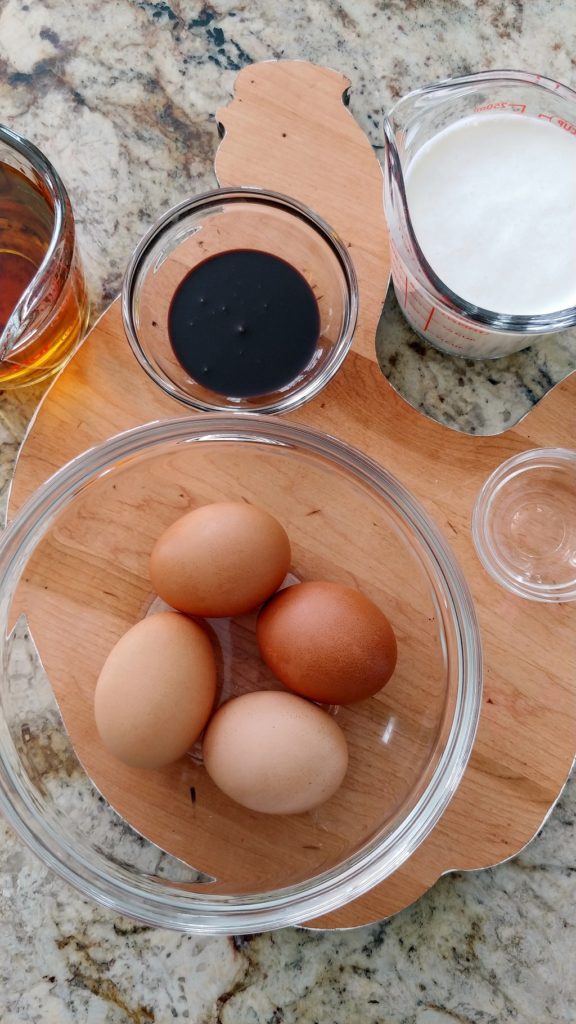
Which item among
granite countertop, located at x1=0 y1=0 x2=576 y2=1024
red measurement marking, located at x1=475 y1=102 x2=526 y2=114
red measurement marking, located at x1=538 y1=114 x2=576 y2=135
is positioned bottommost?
granite countertop, located at x1=0 y1=0 x2=576 y2=1024

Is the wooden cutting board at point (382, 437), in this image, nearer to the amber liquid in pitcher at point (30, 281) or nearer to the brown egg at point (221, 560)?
the amber liquid in pitcher at point (30, 281)

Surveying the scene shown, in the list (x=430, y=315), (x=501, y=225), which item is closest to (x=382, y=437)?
(x=430, y=315)

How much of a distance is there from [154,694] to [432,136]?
2.22 ft

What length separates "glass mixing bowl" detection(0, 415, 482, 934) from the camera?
941mm

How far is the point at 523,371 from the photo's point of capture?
1.09m

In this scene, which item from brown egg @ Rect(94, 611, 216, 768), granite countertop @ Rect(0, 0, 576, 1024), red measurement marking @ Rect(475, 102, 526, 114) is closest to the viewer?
brown egg @ Rect(94, 611, 216, 768)

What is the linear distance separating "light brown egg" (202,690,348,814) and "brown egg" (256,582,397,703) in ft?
0.11

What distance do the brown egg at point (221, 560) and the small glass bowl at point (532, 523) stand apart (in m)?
0.27

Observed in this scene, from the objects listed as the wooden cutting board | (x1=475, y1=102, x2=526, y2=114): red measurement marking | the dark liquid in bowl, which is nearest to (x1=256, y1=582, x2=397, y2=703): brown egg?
the wooden cutting board

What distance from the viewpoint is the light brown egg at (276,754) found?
2.79 feet

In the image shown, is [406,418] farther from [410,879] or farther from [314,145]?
[410,879]

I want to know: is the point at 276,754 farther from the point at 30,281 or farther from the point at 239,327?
the point at 30,281

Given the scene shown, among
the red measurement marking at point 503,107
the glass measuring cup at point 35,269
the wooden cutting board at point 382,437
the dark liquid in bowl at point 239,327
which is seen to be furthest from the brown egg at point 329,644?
the red measurement marking at point 503,107

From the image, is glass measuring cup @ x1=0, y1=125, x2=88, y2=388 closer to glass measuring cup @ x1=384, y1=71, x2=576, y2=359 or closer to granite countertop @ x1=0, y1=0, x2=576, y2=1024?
granite countertop @ x1=0, y1=0, x2=576, y2=1024
